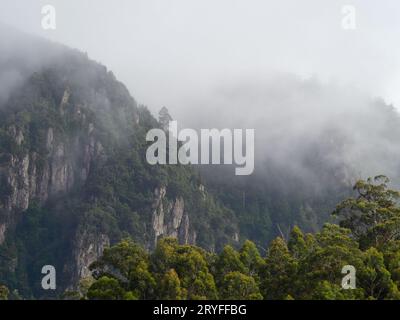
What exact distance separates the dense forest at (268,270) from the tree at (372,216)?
93 mm

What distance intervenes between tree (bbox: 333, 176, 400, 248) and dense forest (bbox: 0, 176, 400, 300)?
93 mm

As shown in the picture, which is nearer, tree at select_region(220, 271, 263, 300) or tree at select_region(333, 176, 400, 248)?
tree at select_region(220, 271, 263, 300)

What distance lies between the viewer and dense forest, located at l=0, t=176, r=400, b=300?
3716cm

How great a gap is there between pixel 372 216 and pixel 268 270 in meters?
10.7

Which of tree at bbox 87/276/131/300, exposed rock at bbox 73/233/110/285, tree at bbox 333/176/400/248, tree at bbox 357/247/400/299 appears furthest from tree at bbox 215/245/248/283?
exposed rock at bbox 73/233/110/285

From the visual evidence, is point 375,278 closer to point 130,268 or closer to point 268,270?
point 268,270

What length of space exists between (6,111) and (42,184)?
84.4 feet

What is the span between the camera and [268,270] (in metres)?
44.1

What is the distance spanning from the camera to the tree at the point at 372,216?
45594 mm

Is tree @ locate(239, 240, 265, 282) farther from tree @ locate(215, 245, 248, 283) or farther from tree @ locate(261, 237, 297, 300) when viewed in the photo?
tree @ locate(215, 245, 248, 283)

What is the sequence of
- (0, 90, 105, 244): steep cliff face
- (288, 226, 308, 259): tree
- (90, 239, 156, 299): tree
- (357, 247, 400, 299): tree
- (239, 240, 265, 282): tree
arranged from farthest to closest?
(0, 90, 105, 244): steep cliff face → (288, 226, 308, 259): tree → (239, 240, 265, 282): tree → (90, 239, 156, 299): tree → (357, 247, 400, 299): tree

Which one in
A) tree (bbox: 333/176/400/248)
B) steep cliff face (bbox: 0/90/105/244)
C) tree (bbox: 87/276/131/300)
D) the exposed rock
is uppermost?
steep cliff face (bbox: 0/90/105/244)
